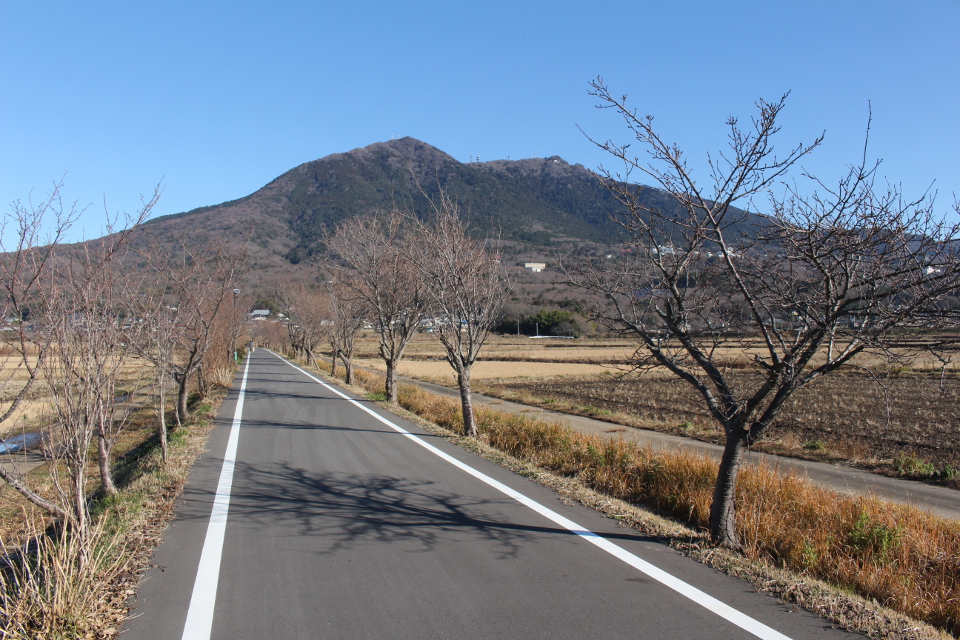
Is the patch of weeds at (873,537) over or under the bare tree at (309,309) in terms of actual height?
under

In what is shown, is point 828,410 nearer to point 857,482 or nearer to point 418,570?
point 857,482

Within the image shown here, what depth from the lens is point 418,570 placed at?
4516mm

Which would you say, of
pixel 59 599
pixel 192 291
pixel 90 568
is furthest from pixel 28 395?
pixel 192 291

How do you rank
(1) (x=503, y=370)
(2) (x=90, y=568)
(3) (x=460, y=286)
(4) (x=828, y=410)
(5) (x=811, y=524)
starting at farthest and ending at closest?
(1) (x=503, y=370)
(4) (x=828, y=410)
(3) (x=460, y=286)
(5) (x=811, y=524)
(2) (x=90, y=568)

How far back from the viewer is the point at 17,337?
500cm

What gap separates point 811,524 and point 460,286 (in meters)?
8.43

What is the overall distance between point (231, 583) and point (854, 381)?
37816 millimetres

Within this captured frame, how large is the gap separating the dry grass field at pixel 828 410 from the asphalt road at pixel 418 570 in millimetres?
1723

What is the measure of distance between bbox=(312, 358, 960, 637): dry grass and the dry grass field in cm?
126

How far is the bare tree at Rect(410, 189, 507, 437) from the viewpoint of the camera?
12.9 m

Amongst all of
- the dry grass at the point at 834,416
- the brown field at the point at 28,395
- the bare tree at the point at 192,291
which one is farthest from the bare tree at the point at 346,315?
the brown field at the point at 28,395

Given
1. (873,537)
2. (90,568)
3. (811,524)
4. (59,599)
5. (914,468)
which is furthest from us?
(914,468)

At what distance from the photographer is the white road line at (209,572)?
3.60m

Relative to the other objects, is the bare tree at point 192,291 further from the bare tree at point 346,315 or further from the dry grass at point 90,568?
the bare tree at point 346,315
